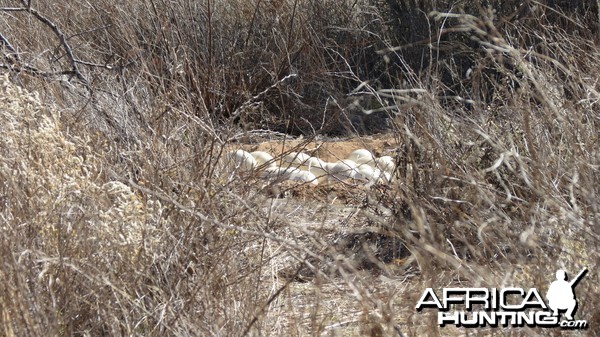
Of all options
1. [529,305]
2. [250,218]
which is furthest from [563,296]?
[250,218]

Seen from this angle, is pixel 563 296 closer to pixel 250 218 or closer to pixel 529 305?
pixel 529 305

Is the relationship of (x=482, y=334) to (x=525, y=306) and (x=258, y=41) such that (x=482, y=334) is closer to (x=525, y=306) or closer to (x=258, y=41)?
(x=525, y=306)

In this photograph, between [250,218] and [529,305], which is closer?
[529,305]

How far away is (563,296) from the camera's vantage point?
2.31 meters

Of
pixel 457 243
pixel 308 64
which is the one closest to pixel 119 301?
pixel 457 243

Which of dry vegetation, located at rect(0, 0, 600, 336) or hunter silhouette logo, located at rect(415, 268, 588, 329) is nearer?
hunter silhouette logo, located at rect(415, 268, 588, 329)

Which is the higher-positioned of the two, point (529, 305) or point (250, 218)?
point (529, 305)

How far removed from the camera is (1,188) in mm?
3180

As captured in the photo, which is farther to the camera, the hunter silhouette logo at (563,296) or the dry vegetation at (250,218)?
the dry vegetation at (250,218)

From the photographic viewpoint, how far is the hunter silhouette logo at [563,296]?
90.7 inches

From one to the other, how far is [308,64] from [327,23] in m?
0.95

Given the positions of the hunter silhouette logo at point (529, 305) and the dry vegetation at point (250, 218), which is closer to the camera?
the hunter silhouette logo at point (529, 305)

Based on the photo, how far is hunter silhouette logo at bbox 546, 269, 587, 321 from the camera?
2.30 metres

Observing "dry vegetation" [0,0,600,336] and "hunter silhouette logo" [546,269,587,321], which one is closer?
"hunter silhouette logo" [546,269,587,321]
